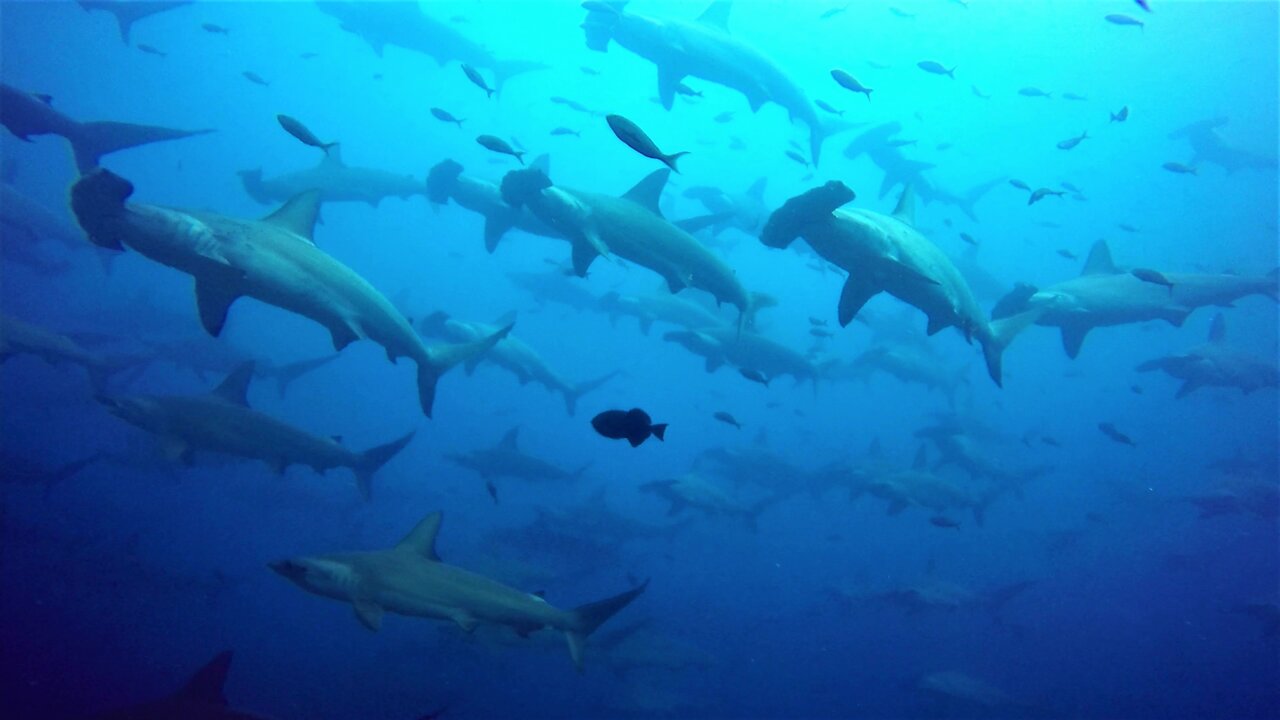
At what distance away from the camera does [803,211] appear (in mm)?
4605

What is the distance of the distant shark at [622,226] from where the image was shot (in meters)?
6.41

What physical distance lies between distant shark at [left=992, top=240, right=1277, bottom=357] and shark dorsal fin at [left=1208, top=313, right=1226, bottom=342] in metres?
6.82

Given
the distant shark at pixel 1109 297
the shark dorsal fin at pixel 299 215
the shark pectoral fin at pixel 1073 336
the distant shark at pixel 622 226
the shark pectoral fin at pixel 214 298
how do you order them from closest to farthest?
the shark pectoral fin at pixel 214 298 → the shark dorsal fin at pixel 299 215 → the distant shark at pixel 622 226 → the distant shark at pixel 1109 297 → the shark pectoral fin at pixel 1073 336

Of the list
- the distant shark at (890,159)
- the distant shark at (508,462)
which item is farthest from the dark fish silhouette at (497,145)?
the distant shark at (890,159)

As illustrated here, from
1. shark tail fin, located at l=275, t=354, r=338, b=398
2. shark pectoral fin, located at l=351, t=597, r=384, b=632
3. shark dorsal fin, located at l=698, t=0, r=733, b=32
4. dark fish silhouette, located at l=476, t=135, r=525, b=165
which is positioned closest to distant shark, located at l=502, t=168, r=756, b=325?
dark fish silhouette, located at l=476, t=135, r=525, b=165

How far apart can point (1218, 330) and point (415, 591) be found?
61.3 ft

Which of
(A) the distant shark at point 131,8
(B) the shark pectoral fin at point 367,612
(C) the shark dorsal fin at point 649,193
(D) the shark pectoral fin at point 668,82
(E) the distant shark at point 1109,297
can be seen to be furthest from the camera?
(A) the distant shark at point 131,8

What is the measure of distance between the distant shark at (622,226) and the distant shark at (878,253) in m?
1.58

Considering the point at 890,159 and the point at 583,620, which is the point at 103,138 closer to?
the point at 583,620

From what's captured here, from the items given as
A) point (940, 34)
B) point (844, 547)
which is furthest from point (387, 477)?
point (940, 34)

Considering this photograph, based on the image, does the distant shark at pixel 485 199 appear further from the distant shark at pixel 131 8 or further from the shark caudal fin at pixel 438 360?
the distant shark at pixel 131 8

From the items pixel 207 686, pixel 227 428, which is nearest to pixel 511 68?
pixel 227 428

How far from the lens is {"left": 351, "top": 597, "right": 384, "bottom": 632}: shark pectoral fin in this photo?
13.1 ft

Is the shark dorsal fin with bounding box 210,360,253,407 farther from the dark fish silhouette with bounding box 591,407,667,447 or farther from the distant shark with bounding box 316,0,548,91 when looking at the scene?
the distant shark with bounding box 316,0,548,91
